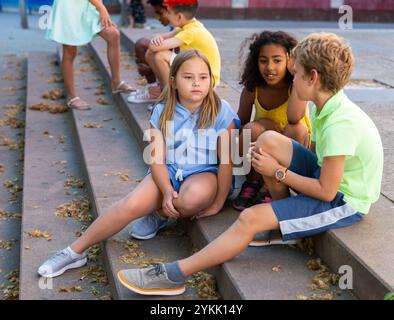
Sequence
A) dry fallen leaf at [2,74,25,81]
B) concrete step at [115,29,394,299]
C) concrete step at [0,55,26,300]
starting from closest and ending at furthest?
concrete step at [115,29,394,299], concrete step at [0,55,26,300], dry fallen leaf at [2,74,25,81]

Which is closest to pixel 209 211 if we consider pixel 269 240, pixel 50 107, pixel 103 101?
pixel 269 240

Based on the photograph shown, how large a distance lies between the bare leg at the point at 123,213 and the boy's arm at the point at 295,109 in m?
0.76

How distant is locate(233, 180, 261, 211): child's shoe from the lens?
381cm

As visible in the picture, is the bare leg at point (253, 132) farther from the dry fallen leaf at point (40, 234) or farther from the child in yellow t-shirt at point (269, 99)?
the dry fallen leaf at point (40, 234)

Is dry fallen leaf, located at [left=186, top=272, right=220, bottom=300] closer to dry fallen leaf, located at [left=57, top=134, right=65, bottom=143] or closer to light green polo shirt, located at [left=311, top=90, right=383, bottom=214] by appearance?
light green polo shirt, located at [left=311, top=90, right=383, bottom=214]

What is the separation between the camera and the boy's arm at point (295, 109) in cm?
376

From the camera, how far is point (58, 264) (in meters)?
3.62

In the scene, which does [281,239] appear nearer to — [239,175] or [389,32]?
[239,175]

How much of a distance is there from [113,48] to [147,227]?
9.69 ft

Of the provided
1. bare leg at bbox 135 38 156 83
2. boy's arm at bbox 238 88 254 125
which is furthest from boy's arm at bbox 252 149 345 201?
bare leg at bbox 135 38 156 83

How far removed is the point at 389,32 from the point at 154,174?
7.53 meters

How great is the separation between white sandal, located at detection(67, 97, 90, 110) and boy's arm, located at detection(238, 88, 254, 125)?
2.51 metres
